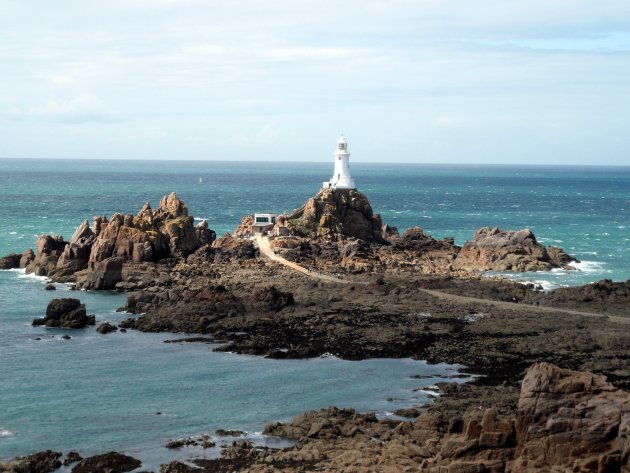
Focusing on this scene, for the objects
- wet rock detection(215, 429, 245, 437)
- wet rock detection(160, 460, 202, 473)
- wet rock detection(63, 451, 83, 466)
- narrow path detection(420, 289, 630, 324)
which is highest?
narrow path detection(420, 289, 630, 324)

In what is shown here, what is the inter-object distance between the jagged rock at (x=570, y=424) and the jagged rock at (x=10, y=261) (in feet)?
207

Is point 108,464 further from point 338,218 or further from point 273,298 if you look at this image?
point 338,218

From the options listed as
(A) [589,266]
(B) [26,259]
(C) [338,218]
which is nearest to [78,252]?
(B) [26,259]

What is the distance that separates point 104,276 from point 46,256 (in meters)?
10.9

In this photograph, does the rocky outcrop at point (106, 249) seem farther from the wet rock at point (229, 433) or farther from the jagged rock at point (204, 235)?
the wet rock at point (229, 433)

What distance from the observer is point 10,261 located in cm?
8056

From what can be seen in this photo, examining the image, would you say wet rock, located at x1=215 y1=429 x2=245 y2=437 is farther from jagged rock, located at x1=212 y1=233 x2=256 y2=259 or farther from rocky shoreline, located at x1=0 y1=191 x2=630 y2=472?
jagged rock, located at x1=212 y1=233 x2=256 y2=259

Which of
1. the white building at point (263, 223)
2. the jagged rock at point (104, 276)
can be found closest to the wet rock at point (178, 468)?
the jagged rock at point (104, 276)

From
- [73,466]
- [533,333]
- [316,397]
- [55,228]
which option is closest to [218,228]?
[55,228]

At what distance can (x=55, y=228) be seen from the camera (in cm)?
11194

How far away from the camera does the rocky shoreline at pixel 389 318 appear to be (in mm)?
26812

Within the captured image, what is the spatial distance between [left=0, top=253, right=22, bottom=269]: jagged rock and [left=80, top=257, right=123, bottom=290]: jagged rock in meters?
12.4

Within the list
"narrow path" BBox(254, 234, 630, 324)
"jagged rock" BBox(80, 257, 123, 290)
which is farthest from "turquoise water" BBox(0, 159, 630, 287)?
"jagged rock" BBox(80, 257, 123, 290)

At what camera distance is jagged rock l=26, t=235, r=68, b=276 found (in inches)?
3012
